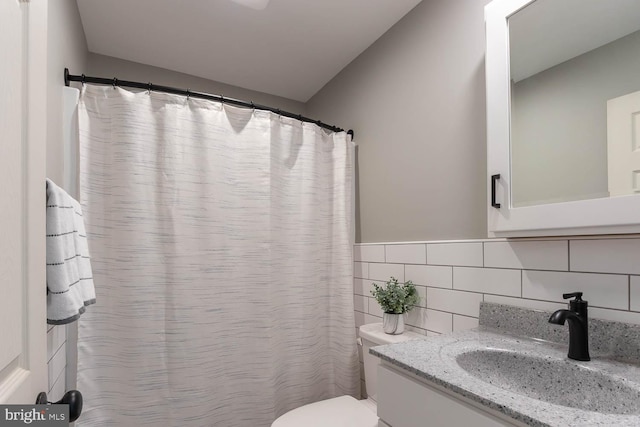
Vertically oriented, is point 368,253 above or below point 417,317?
above

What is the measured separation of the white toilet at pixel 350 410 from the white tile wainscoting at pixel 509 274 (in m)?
0.18

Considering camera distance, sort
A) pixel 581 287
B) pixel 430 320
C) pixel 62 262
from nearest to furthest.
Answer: pixel 62 262 → pixel 581 287 → pixel 430 320

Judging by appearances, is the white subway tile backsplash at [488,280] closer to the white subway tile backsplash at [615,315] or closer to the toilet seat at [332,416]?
the white subway tile backsplash at [615,315]

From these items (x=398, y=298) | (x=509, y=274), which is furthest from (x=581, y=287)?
(x=398, y=298)

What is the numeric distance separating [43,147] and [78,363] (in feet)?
3.39

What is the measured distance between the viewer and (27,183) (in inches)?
22.5

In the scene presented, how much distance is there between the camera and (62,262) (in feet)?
2.52

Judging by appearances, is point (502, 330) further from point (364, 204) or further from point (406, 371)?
point (364, 204)

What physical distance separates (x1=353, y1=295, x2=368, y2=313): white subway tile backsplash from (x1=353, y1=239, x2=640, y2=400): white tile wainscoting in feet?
0.25

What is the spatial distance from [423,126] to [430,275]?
2.32 ft

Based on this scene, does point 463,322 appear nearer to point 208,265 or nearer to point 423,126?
point 423,126

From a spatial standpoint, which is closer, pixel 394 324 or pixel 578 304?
pixel 578 304

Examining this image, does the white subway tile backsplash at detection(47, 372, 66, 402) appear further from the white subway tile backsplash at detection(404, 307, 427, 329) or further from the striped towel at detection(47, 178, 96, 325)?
the white subway tile backsplash at detection(404, 307, 427, 329)

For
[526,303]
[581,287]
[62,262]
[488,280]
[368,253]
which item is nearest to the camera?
[62,262]
